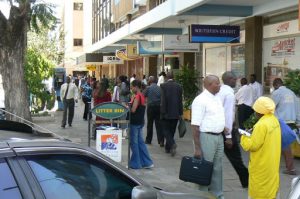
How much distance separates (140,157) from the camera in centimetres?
923

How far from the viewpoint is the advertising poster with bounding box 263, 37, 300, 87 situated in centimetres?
1328

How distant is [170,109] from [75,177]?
7.68 meters

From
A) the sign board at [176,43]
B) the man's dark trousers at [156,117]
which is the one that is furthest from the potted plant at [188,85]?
the man's dark trousers at [156,117]

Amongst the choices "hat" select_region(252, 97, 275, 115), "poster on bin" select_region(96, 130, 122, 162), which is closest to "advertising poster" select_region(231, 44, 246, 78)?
"poster on bin" select_region(96, 130, 122, 162)

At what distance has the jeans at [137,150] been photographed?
29.3ft

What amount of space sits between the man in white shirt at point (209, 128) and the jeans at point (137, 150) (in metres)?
2.84

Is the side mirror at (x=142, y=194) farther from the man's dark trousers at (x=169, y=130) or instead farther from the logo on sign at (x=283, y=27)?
the logo on sign at (x=283, y=27)

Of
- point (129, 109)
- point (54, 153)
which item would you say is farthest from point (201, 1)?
point (54, 153)

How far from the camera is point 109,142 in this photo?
877 centimetres

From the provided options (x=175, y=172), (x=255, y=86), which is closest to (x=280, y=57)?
(x=255, y=86)

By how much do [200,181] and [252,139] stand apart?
0.79 meters

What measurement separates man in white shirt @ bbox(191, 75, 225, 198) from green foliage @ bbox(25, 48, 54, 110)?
12.9 metres

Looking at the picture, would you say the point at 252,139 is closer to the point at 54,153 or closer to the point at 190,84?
the point at 54,153

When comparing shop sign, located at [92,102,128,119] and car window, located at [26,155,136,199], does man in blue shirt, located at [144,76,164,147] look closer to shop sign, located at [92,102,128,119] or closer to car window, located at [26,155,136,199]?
shop sign, located at [92,102,128,119]
